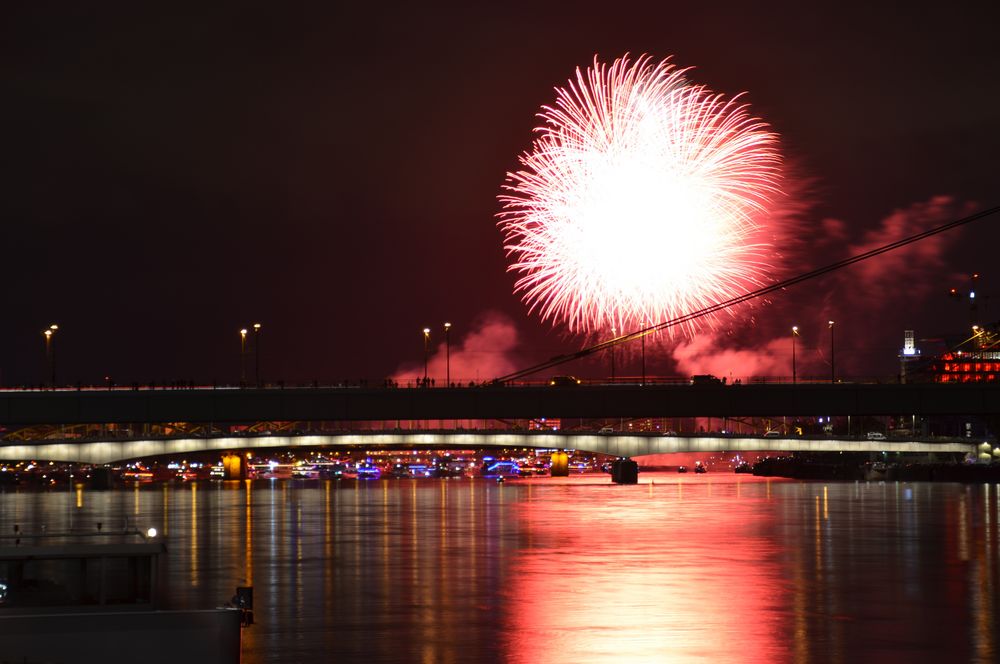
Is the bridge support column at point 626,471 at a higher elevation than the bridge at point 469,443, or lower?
lower

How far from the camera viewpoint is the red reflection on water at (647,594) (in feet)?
96.3

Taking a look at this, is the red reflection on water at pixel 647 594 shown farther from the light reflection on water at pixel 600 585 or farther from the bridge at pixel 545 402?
the bridge at pixel 545 402

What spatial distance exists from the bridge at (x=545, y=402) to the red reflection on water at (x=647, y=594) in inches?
2116

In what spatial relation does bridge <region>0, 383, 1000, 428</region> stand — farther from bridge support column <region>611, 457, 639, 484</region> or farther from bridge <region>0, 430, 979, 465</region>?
bridge <region>0, 430, 979, 465</region>

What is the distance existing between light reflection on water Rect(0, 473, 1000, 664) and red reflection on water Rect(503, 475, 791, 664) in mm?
94

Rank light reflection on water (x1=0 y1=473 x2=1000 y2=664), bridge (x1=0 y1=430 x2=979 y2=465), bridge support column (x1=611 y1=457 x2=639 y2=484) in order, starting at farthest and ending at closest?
bridge (x1=0 y1=430 x2=979 y2=465)
bridge support column (x1=611 y1=457 x2=639 y2=484)
light reflection on water (x1=0 y1=473 x2=1000 y2=664)

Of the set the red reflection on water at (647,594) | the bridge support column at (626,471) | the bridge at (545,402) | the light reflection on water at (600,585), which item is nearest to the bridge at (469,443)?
the bridge support column at (626,471)

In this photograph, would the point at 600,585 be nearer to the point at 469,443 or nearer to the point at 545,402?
the point at 545,402

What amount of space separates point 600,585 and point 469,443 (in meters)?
154

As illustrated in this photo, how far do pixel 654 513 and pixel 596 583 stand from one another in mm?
47563

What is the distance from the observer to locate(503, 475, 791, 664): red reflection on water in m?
29.4

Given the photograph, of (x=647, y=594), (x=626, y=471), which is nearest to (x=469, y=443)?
(x=626, y=471)

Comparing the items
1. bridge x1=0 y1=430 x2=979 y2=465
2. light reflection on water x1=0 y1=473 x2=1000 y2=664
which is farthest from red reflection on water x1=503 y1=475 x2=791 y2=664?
bridge x1=0 y1=430 x2=979 y2=465

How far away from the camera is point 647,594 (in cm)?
3888
